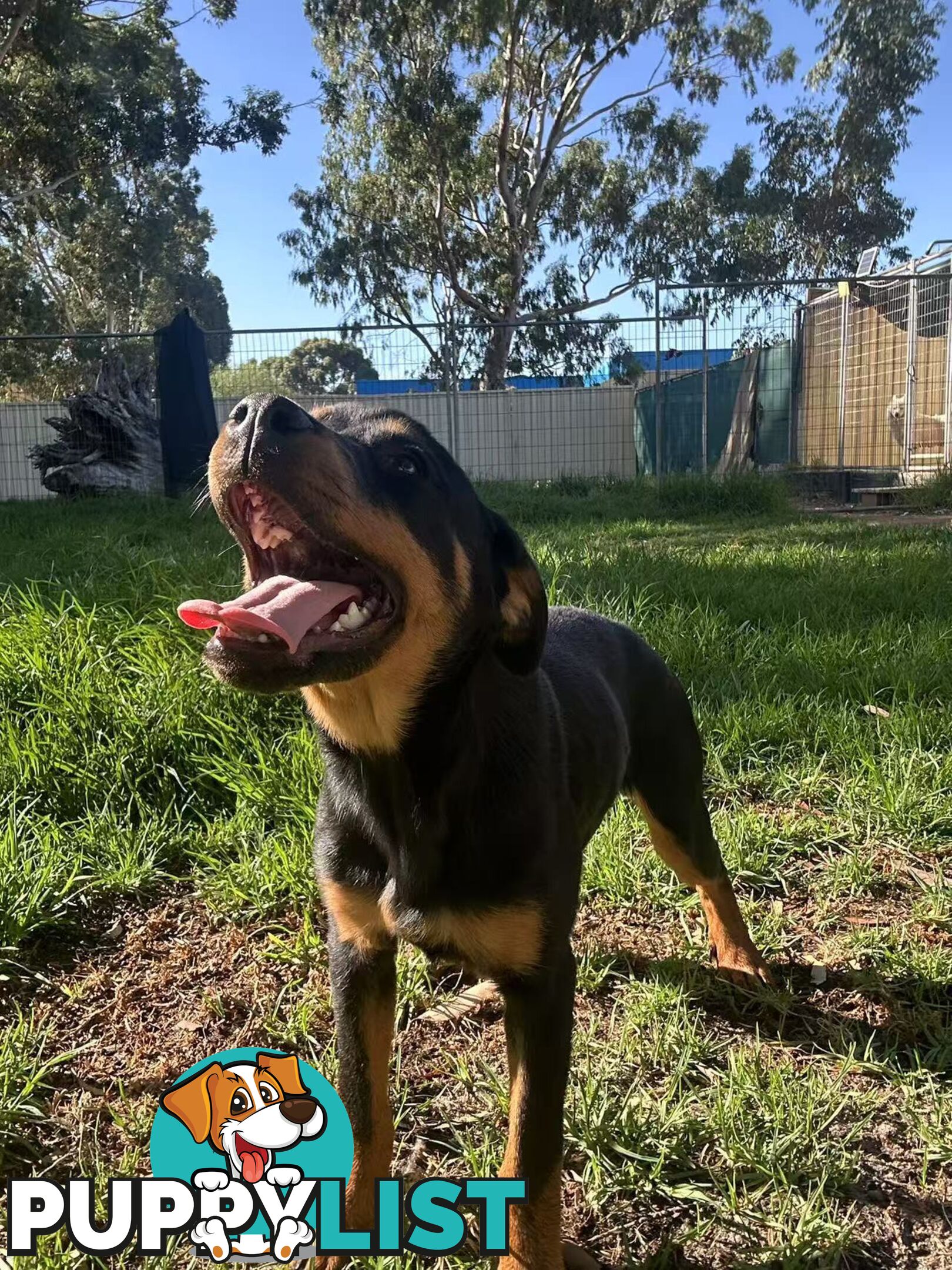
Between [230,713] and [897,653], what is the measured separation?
3304 mm

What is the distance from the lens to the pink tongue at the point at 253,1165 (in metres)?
1.78

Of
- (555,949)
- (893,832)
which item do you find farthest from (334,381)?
(555,949)

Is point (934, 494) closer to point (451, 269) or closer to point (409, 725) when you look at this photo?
point (409, 725)

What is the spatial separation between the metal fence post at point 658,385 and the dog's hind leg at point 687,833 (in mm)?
11358

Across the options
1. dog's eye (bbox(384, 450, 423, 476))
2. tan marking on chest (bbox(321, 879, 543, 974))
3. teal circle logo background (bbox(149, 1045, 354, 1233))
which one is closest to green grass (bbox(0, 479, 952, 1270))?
teal circle logo background (bbox(149, 1045, 354, 1233))

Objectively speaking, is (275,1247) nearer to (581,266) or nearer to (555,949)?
(555,949)

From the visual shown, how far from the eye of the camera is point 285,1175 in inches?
71.7

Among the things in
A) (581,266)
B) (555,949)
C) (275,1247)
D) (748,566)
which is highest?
(581,266)

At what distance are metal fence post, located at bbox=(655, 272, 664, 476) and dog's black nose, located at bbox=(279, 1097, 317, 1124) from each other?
12525 mm

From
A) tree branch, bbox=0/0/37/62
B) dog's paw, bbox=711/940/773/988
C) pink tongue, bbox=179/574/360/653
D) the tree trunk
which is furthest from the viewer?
the tree trunk

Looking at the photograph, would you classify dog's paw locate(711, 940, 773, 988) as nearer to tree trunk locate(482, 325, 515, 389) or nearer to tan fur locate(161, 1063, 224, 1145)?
tan fur locate(161, 1063, 224, 1145)

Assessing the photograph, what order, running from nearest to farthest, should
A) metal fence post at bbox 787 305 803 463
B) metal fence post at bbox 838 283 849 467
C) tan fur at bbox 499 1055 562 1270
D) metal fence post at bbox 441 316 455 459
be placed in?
tan fur at bbox 499 1055 562 1270, metal fence post at bbox 838 283 849 467, metal fence post at bbox 441 316 455 459, metal fence post at bbox 787 305 803 463

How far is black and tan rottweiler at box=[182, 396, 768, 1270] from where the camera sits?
65.0 inches

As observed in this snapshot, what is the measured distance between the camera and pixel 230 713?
11.9 feet
